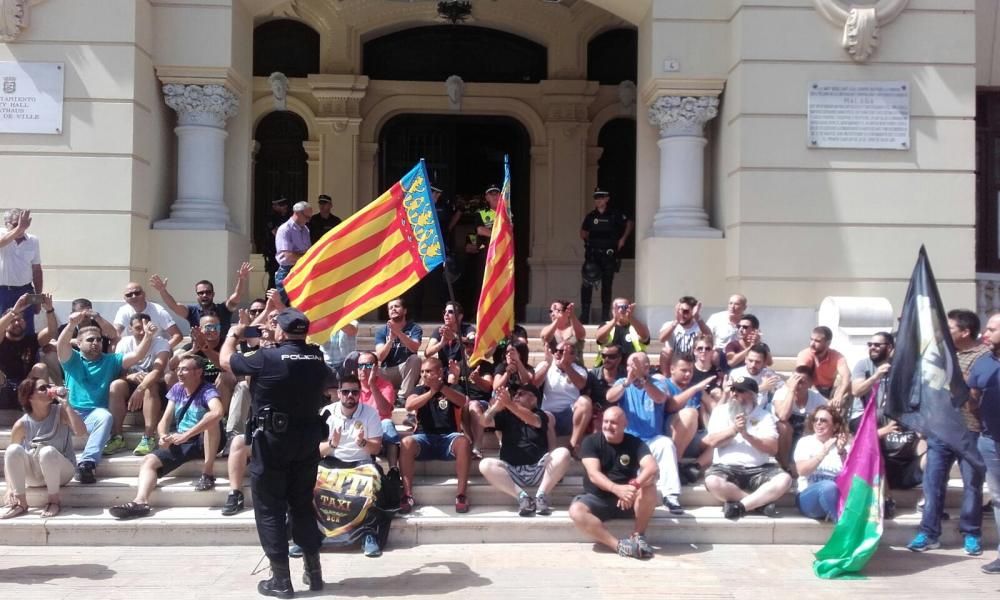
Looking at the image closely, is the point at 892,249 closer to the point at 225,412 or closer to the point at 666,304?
the point at 666,304

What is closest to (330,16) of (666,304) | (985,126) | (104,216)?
(104,216)

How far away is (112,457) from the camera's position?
345 inches

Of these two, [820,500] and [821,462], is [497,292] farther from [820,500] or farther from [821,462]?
[820,500]

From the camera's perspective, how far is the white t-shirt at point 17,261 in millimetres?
9570

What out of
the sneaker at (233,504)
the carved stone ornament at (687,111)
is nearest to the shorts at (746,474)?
the sneaker at (233,504)

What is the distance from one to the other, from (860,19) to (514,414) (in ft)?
20.6

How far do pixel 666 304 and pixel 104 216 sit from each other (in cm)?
647

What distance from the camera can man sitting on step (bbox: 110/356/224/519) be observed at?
324 inches

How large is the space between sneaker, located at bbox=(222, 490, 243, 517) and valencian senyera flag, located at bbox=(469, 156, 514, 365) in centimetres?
221

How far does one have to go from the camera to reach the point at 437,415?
865 cm

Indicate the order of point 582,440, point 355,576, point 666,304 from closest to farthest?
point 355,576, point 582,440, point 666,304

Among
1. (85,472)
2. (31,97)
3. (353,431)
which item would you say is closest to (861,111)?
(353,431)

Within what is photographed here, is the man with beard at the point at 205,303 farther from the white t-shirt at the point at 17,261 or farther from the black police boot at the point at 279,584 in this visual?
the black police boot at the point at 279,584

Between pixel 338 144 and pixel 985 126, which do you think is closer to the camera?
pixel 985 126
